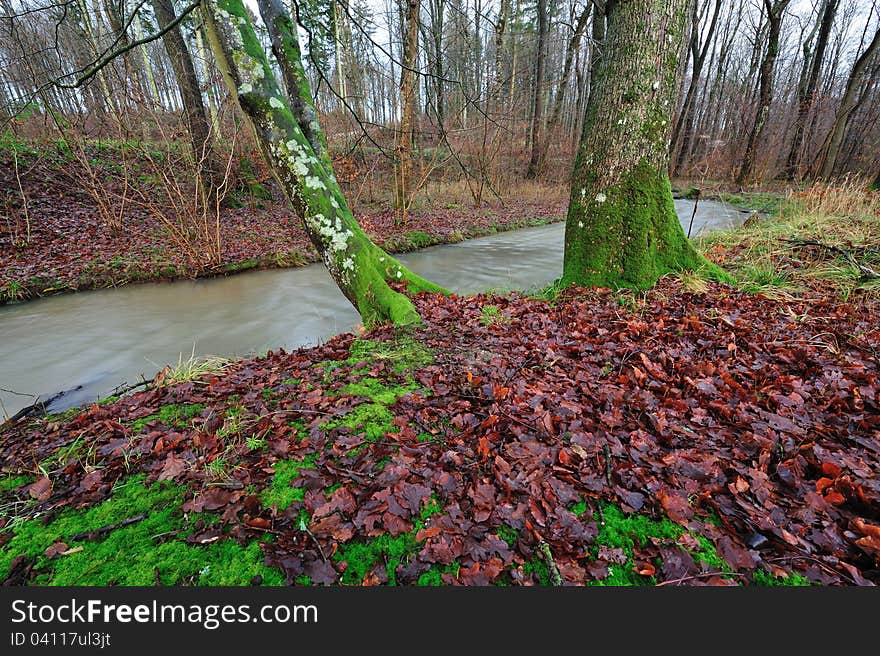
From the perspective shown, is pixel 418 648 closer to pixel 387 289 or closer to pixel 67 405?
pixel 387 289

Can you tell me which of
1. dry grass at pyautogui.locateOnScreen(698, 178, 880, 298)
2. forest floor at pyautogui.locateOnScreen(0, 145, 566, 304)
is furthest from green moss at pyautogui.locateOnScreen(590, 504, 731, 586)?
forest floor at pyautogui.locateOnScreen(0, 145, 566, 304)

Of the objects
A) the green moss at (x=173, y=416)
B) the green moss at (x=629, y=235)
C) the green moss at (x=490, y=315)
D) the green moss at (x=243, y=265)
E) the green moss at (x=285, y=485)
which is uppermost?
the green moss at (x=629, y=235)

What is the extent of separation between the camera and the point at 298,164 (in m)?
3.95

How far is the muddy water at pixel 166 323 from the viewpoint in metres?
4.54

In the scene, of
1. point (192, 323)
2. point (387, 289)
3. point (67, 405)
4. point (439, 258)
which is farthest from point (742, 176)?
point (67, 405)

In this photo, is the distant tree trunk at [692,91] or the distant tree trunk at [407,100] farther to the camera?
the distant tree trunk at [692,91]

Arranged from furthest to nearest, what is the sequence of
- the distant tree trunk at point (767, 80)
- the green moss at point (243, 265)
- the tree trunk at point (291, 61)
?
the distant tree trunk at point (767, 80)
the green moss at point (243, 265)
the tree trunk at point (291, 61)

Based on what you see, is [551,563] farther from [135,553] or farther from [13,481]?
[13,481]

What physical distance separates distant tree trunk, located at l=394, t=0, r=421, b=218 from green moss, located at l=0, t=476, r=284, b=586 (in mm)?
8811

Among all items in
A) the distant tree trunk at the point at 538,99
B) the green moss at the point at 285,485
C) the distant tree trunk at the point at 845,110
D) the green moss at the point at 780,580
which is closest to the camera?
the green moss at the point at 780,580

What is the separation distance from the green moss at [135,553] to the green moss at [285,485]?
23 centimetres

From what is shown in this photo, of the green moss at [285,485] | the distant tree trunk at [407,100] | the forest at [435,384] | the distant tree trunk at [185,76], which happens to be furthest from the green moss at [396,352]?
the distant tree trunk at [185,76]

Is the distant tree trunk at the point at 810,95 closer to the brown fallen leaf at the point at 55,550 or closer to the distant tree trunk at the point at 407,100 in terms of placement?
the distant tree trunk at the point at 407,100

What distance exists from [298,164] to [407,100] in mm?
6842
